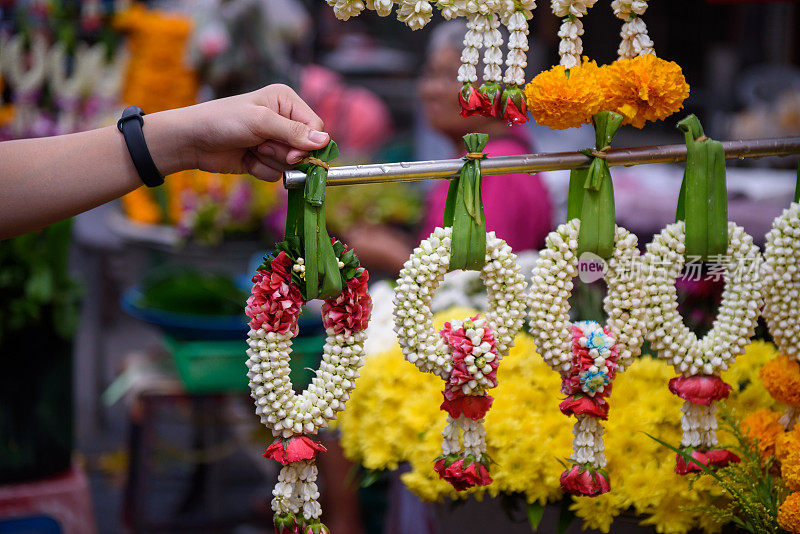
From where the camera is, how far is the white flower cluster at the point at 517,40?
1.11 metres

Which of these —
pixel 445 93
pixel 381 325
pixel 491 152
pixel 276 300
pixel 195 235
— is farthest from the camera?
pixel 195 235

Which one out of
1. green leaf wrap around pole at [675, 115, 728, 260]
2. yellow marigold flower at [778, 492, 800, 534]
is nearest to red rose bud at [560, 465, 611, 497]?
yellow marigold flower at [778, 492, 800, 534]

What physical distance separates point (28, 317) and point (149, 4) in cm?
421

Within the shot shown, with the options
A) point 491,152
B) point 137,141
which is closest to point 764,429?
point 137,141

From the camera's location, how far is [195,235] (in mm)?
3324

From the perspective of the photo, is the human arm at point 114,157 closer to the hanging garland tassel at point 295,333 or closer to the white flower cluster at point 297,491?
the hanging garland tassel at point 295,333

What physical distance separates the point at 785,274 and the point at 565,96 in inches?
16.5

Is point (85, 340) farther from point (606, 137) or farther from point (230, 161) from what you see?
point (606, 137)

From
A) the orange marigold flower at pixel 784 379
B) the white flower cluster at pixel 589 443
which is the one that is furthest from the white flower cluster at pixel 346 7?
the orange marigold flower at pixel 784 379

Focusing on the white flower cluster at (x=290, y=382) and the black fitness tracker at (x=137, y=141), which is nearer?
the white flower cluster at (x=290, y=382)

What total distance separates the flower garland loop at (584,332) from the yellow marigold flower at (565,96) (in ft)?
Answer: 0.49

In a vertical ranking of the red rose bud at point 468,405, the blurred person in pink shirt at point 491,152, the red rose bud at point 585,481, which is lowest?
the red rose bud at point 585,481

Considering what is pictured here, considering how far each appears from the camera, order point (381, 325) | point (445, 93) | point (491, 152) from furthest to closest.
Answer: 1. point (445, 93)
2. point (491, 152)
3. point (381, 325)

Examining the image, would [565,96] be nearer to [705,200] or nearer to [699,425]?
[705,200]
